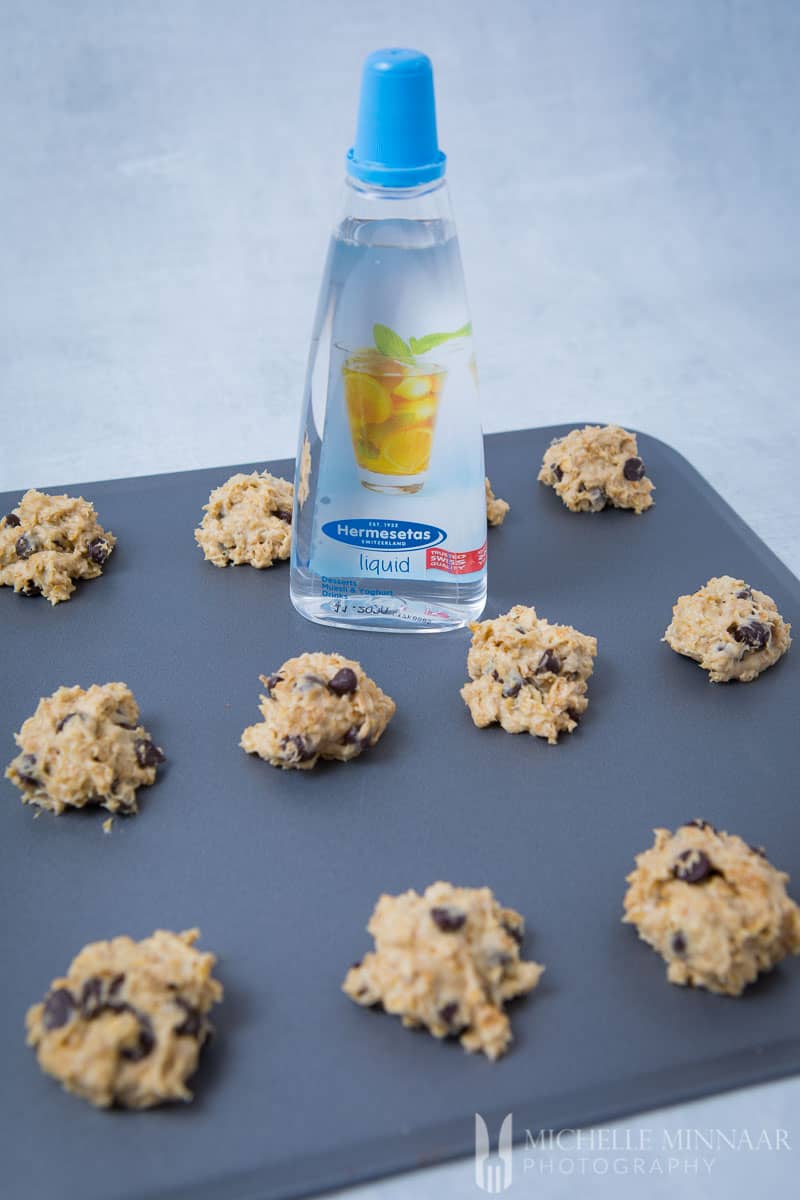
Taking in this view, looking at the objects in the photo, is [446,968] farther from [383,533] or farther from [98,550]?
[98,550]

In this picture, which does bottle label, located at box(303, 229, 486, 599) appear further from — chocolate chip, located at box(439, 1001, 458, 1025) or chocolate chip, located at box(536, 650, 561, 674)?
chocolate chip, located at box(439, 1001, 458, 1025)

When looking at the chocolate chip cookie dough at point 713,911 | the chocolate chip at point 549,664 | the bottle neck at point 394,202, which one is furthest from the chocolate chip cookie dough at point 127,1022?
the bottle neck at point 394,202

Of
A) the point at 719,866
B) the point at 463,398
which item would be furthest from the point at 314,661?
the point at 719,866

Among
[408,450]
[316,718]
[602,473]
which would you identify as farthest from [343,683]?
[602,473]

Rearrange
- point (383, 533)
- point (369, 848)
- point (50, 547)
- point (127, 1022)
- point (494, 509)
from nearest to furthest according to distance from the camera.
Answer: point (127, 1022) < point (369, 848) < point (383, 533) < point (50, 547) < point (494, 509)

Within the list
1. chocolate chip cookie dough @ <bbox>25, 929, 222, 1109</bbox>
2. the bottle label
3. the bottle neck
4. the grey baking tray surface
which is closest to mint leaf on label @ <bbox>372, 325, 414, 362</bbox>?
the bottle label

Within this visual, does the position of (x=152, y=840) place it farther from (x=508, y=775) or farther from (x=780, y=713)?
(x=780, y=713)
